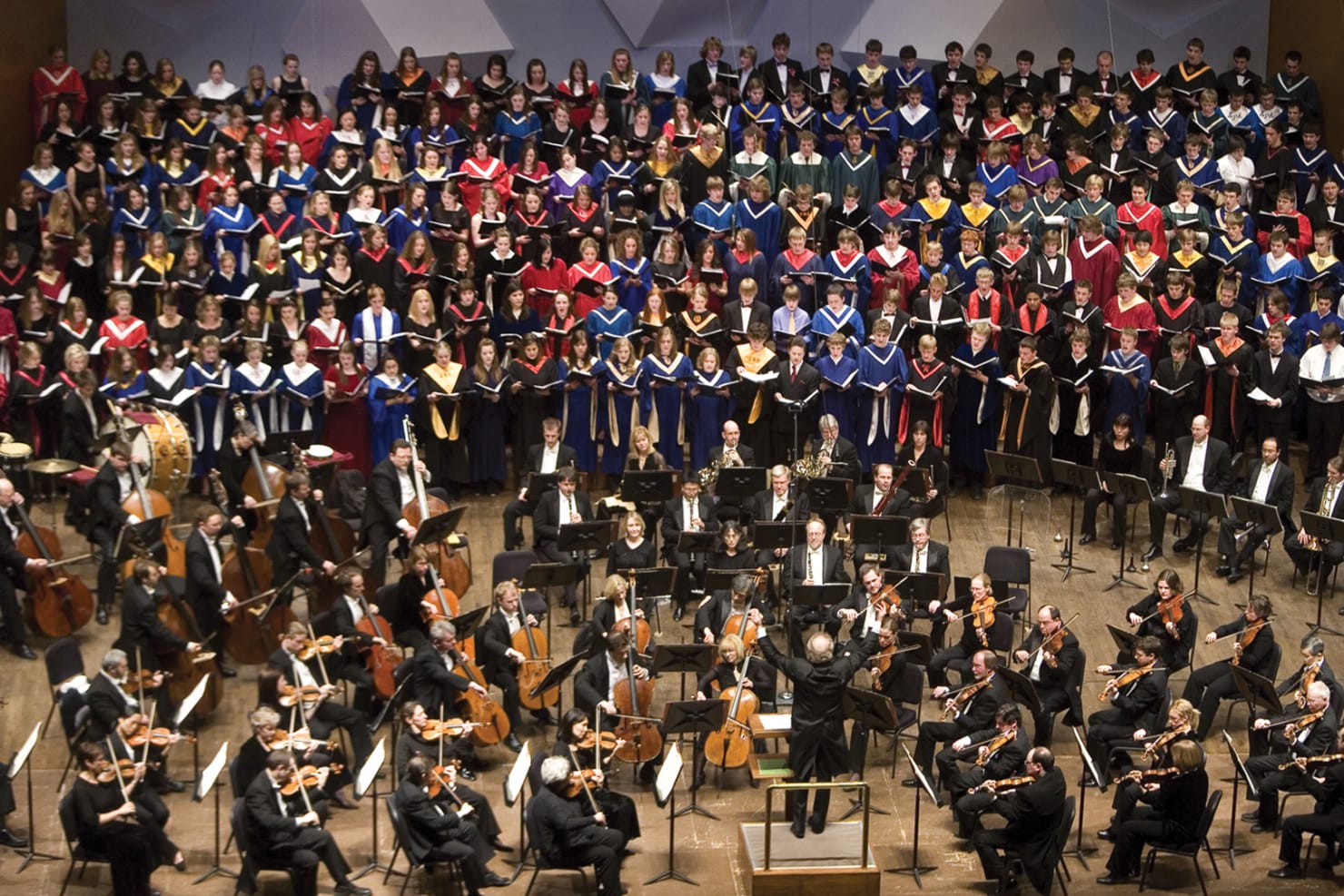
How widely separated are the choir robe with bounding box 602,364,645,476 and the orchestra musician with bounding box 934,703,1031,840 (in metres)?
4.43

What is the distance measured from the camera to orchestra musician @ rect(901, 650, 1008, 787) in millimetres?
10977

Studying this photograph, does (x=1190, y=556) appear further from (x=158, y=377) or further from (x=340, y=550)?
(x=158, y=377)

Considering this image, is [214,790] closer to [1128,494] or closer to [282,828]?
[282,828]

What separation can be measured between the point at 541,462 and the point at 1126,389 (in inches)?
177

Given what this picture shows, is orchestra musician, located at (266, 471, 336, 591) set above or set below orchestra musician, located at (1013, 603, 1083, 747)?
above

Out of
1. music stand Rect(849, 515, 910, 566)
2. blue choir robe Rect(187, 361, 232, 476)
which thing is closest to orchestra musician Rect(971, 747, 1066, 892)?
music stand Rect(849, 515, 910, 566)

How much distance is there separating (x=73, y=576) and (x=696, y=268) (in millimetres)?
5372

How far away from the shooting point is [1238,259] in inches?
613

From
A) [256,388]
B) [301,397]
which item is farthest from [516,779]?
[256,388]

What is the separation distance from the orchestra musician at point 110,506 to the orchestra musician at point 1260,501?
739 centimetres

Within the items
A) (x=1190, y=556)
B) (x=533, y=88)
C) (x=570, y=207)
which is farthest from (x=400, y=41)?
(x=1190, y=556)

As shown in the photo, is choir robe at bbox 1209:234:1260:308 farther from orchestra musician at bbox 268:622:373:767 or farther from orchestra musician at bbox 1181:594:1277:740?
orchestra musician at bbox 268:622:373:767

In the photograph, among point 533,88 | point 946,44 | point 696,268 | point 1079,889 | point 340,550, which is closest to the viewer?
point 1079,889

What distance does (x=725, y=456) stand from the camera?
13602 millimetres
